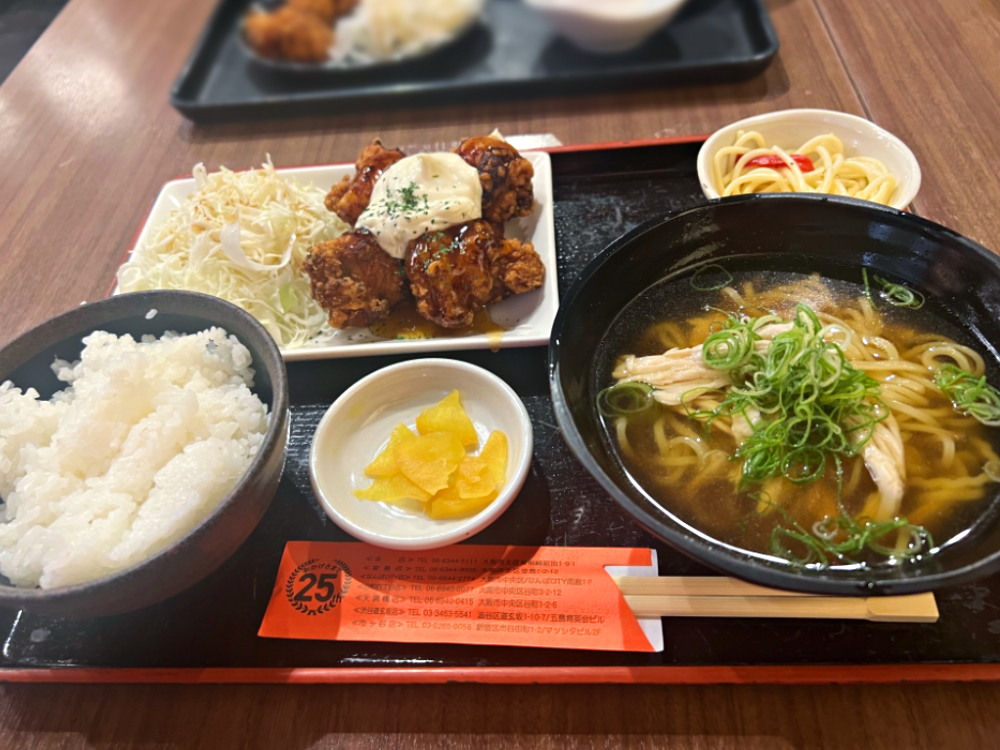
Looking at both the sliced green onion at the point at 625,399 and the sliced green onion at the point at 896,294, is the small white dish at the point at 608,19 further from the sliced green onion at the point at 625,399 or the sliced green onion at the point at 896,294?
the sliced green onion at the point at 625,399

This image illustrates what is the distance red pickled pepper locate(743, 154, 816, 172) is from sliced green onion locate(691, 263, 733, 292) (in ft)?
2.24

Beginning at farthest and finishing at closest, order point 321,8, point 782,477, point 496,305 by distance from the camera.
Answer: point 321,8 → point 496,305 → point 782,477

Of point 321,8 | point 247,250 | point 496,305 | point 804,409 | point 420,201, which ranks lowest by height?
point 496,305

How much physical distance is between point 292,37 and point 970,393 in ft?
10.8

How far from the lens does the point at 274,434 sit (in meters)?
1.33

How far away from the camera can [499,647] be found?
131 centimetres

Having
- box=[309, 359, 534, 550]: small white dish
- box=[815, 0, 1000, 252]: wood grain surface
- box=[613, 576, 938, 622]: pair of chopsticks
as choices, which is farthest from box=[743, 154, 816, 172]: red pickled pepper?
box=[613, 576, 938, 622]: pair of chopsticks

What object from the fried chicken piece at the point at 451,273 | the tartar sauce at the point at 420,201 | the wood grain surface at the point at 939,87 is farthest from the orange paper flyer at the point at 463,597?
the wood grain surface at the point at 939,87

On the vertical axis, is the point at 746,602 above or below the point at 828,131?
below

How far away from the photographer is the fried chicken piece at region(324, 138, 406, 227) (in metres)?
2.03

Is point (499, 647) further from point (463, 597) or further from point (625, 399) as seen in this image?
point (625, 399)

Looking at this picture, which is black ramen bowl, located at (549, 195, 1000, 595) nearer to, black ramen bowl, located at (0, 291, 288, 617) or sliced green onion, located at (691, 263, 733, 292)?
sliced green onion, located at (691, 263, 733, 292)

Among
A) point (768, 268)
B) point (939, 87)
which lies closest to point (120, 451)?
point (768, 268)

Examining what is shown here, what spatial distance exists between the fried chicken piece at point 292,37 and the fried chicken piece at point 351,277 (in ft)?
5.54
